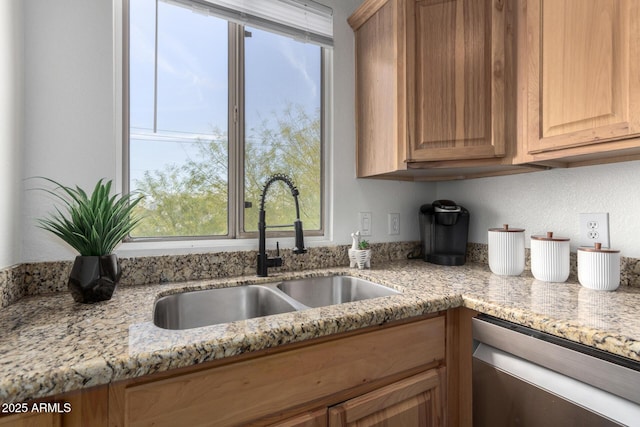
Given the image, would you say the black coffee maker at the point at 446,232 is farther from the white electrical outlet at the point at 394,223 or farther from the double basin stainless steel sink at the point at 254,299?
the double basin stainless steel sink at the point at 254,299

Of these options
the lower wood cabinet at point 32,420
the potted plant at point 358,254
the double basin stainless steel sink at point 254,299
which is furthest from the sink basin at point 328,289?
the lower wood cabinet at point 32,420

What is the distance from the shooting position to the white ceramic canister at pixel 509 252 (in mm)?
1240

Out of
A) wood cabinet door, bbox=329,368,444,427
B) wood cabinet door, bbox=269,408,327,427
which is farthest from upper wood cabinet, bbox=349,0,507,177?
wood cabinet door, bbox=269,408,327,427

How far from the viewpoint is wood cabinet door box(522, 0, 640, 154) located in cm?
86

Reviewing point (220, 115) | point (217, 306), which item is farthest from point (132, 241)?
point (220, 115)

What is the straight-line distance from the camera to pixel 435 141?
1252 millimetres

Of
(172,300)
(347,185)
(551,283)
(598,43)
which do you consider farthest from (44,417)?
(598,43)

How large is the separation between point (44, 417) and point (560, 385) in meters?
1.08

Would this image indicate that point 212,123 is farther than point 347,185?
No

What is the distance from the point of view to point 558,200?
130 centimetres

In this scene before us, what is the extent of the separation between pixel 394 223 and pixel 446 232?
0.88 feet

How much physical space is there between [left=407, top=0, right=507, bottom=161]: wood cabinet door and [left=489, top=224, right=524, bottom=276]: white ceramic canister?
1.10ft

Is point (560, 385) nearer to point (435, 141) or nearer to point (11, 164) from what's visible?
point (435, 141)

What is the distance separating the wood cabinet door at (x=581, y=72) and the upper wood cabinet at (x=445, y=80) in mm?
120
